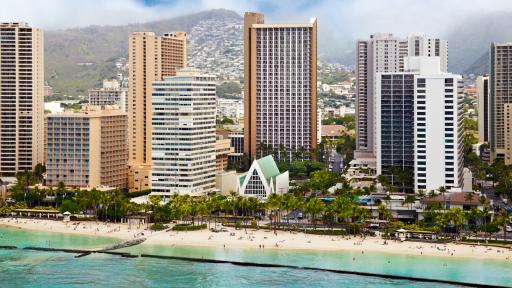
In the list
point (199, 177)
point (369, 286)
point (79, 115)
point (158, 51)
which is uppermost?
point (158, 51)

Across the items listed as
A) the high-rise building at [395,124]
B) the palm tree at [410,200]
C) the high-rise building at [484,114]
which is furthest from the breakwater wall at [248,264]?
the high-rise building at [484,114]

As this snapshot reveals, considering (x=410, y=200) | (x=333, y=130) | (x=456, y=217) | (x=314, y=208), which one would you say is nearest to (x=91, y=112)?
(x=314, y=208)

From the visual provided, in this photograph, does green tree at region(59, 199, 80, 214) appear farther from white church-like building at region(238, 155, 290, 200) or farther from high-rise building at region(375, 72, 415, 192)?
high-rise building at region(375, 72, 415, 192)

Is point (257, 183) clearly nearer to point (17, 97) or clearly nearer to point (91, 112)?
point (91, 112)

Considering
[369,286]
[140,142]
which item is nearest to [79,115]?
[140,142]

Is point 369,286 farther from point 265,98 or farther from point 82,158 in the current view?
point 265,98

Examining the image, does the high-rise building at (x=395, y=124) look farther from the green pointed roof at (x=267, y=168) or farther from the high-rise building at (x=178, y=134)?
the high-rise building at (x=178, y=134)
